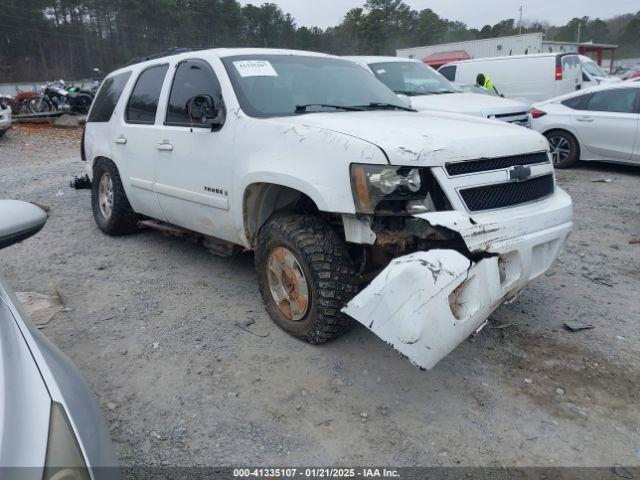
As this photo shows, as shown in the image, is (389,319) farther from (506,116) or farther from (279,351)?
(506,116)

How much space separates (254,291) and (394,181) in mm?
1882

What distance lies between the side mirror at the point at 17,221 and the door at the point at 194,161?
5.73 feet

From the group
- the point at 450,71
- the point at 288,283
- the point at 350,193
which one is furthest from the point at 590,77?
the point at 350,193

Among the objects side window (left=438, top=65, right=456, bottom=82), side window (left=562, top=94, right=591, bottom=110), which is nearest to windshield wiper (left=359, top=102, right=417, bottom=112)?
side window (left=562, top=94, right=591, bottom=110)

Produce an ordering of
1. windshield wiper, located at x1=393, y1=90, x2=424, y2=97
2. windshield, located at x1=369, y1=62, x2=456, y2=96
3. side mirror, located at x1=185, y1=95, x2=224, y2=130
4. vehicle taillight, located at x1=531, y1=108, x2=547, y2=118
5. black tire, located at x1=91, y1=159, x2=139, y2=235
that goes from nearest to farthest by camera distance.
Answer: side mirror, located at x1=185, y1=95, x2=224, y2=130 < black tire, located at x1=91, y1=159, x2=139, y2=235 < windshield wiper, located at x1=393, y1=90, x2=424, y2=97 < windshield, located at x1=369, y1=62, x2=456, y2=96 < vehicle taillight, located at x1=531, y1=108, x2=547, y2=118

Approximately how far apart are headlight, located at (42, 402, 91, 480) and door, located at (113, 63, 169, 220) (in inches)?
131

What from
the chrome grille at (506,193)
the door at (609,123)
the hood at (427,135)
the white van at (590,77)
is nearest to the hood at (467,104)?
the door at (609,123)

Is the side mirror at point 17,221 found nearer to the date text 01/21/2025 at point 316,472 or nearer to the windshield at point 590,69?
the date text 01/21/2025 at point 316,472

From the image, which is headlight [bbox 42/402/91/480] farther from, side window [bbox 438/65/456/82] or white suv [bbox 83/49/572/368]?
side window [bbox 438/65/456/82]

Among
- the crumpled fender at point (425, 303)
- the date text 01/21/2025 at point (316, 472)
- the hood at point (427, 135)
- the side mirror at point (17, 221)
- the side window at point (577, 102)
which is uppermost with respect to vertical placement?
the hood at point (427, 135)

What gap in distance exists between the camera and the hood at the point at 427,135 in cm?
272

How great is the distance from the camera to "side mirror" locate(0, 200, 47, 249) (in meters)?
1.77

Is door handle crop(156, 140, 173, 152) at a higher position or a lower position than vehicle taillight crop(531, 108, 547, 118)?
higher

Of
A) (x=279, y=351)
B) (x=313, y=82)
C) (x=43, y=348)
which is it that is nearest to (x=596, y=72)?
(x=313, y=82)
